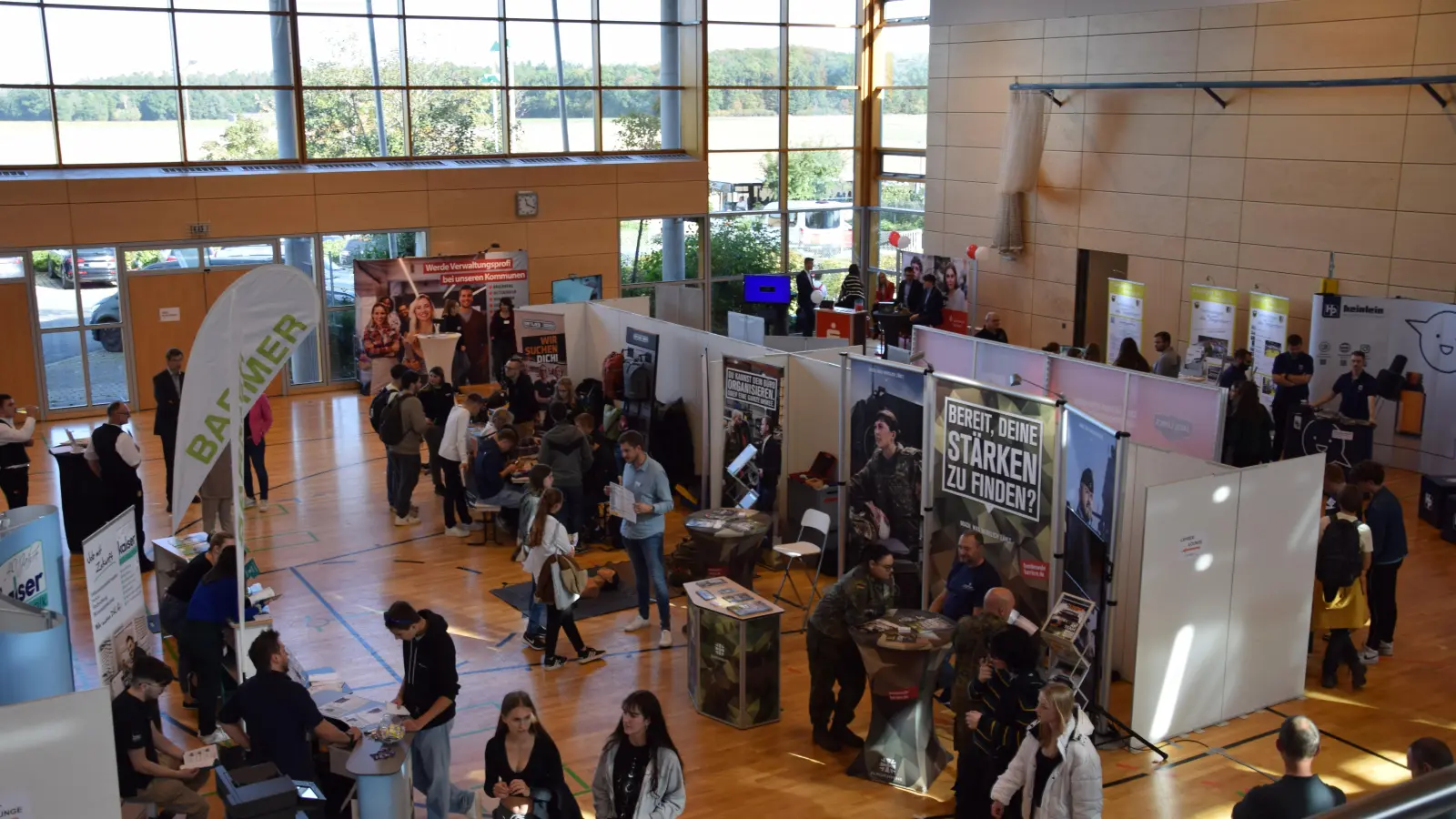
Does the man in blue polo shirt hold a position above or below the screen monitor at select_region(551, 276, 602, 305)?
below

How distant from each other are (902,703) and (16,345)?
1445 cm

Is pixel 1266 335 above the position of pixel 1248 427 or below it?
above

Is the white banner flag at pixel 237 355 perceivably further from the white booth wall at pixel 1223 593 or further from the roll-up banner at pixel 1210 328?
the roll-up banner at pixel 1210 328

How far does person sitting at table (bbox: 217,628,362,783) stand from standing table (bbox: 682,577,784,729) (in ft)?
9.44

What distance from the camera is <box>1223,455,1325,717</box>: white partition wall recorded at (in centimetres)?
822

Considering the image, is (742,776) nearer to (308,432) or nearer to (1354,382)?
(1354,382)

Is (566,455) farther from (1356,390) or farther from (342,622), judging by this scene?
(1356,390)

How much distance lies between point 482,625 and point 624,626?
1.14 m

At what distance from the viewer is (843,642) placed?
25.4 feet

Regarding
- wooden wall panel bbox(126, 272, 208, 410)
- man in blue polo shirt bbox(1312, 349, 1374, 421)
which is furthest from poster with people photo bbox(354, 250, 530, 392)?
man in blue polo shirt bbox(1312, 349, 1374, 421)

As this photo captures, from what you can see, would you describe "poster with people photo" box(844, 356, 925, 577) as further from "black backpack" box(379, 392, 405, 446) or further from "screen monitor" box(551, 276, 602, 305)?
"screen monitor" box(551, 276, 602, 305)

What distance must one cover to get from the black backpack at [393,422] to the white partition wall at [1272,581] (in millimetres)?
7620

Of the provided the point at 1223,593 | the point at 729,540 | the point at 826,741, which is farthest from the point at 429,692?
the point at 1223,593

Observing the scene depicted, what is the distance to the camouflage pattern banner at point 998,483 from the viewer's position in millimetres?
8586
